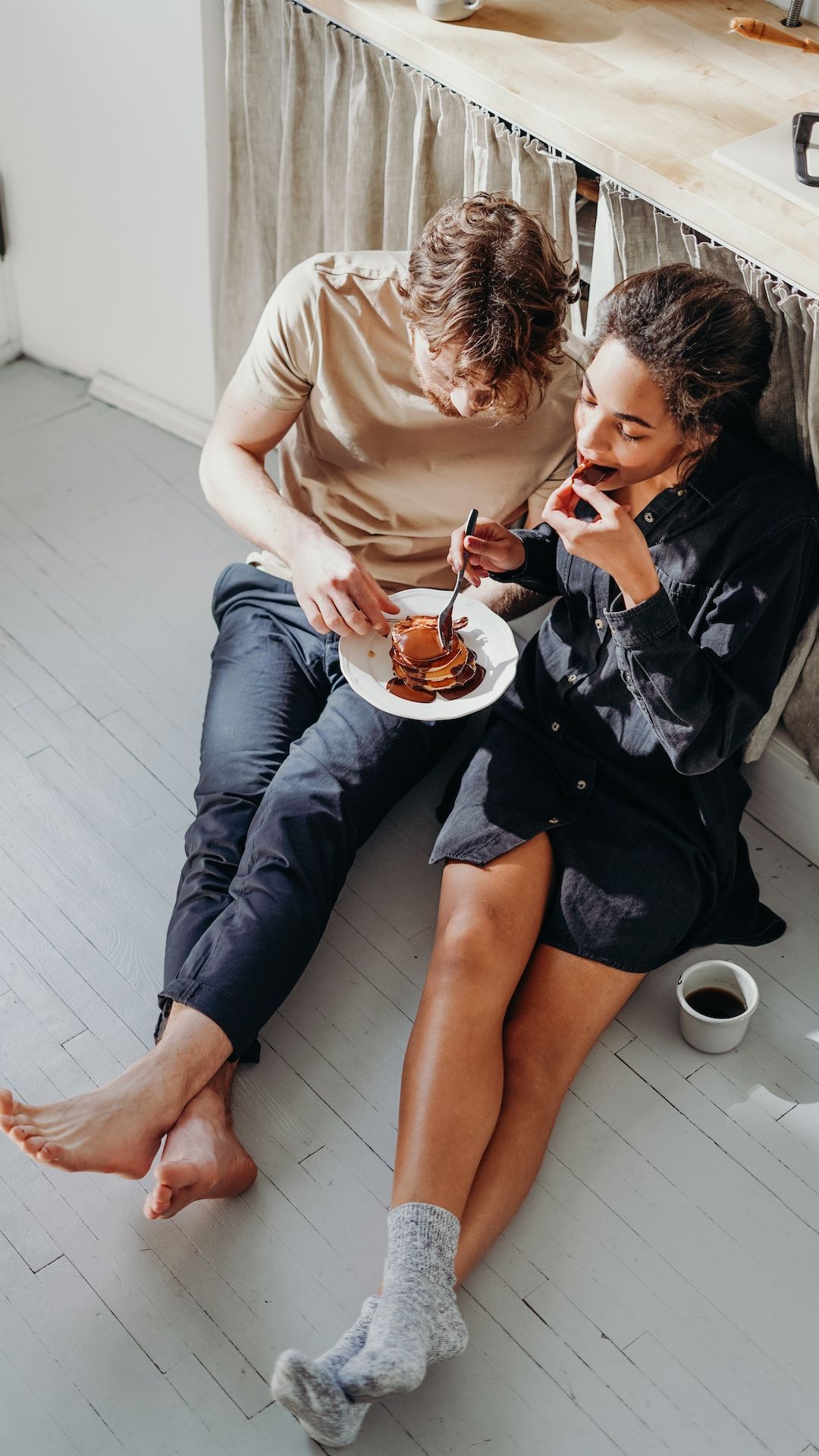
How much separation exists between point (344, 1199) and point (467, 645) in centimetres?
79

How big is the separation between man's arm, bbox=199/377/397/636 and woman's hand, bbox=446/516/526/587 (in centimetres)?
13

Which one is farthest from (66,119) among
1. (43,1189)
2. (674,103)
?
(43,1189)

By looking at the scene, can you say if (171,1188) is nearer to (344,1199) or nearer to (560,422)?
(344,1199)

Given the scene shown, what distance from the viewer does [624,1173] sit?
6.26 ft

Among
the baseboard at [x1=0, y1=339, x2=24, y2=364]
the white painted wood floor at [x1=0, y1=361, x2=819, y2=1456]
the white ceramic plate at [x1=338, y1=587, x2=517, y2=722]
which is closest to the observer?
the white painted wood floor at [x1=0, y1=361, x2=819, y2=1456]

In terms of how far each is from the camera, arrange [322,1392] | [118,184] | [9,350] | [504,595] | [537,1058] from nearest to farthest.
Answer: [322,1392], [537,1058], [504,595], [118,184], [9,350]

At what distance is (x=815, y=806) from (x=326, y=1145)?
956mm

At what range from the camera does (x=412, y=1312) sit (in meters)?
1.58

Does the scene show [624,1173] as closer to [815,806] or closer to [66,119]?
[815,806]

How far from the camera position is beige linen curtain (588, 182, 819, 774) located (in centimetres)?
191

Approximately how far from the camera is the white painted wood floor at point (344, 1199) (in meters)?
1.67

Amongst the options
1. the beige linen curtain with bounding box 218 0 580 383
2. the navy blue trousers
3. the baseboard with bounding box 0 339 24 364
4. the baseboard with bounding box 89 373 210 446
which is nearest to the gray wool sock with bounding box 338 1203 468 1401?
the navy blue trousers

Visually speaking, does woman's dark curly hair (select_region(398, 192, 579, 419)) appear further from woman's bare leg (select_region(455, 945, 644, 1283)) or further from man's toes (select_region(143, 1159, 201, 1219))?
man's toes (select_region(143, 1159, 201, 1219))

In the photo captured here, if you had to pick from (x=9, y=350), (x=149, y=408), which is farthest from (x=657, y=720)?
(x=9, y=350)
